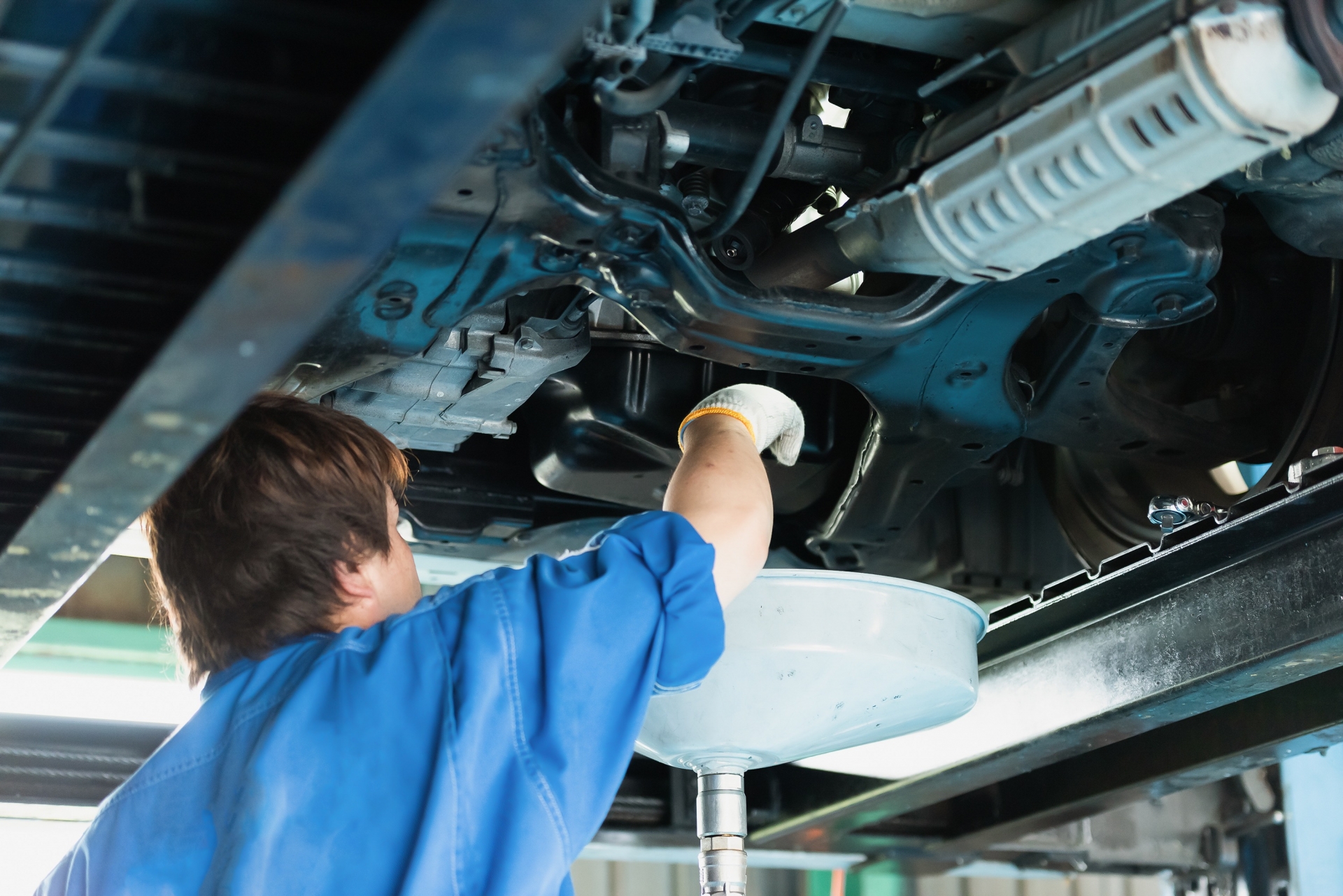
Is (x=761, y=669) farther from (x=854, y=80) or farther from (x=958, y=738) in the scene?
(x=958, y=738)

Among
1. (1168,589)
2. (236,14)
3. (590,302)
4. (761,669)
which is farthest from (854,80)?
(1168,589)

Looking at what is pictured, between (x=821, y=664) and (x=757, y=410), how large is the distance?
1.00 ft

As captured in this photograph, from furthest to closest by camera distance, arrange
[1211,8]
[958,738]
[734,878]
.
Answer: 1. [958,738]
2. [734,878]
3. [1211,8]

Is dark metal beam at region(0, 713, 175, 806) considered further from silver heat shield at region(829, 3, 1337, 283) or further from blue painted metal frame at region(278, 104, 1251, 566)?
silver heat shield at region(829, 3, 1337, 283)

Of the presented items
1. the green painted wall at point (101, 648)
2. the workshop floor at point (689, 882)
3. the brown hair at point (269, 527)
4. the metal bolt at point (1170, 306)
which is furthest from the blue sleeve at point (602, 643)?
the workshop floor at point (689, 882)

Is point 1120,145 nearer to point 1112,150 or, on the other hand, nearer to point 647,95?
point 1112,150

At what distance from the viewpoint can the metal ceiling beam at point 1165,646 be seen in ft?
5.39

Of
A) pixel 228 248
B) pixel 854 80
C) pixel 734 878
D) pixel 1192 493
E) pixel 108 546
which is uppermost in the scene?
pixel 854 80

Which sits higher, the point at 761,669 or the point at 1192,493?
the point at 1192,493

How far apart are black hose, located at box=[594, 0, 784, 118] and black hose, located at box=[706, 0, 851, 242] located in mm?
72

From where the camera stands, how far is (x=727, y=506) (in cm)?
133

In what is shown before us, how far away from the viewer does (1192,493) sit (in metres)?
2.17

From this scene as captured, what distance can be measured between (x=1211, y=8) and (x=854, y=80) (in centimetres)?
41

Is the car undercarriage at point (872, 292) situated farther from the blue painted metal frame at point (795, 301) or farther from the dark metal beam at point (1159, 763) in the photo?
the dark metal beam at point (1159, 763)
